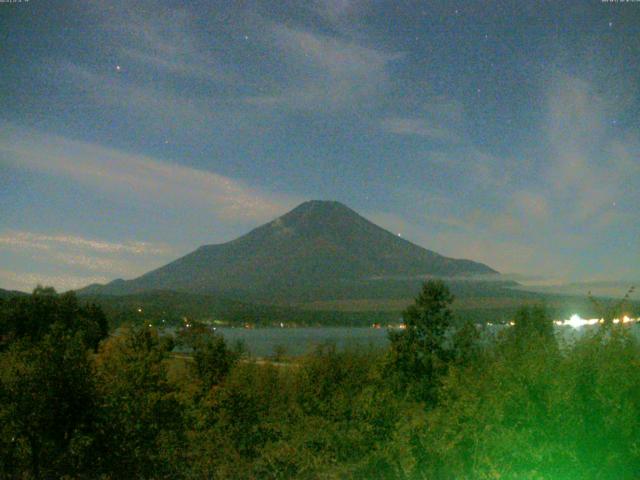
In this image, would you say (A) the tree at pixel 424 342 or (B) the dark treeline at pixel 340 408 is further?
(A) the tree at pixel 424 342

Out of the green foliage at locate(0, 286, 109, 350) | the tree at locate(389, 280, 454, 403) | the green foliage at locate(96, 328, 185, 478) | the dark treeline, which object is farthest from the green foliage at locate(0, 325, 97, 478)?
the green foliage at locate(0, 286, 109, 350)

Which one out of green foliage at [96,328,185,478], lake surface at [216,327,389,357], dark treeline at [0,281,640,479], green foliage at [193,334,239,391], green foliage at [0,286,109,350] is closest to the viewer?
dark treeline at [0,281,640,479]

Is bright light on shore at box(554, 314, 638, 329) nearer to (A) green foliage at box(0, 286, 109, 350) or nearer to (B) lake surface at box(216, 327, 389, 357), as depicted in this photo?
(B) lake surface at box(216, 327, 389, 357)

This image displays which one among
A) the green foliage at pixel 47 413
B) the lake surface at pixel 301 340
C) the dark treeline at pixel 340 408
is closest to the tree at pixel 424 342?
the dark treeline at pixel 340 408

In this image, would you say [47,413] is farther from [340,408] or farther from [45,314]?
[45,314]

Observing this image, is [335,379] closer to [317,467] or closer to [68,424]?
[317,467]

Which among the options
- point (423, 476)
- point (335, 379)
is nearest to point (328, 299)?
point (335, 379)

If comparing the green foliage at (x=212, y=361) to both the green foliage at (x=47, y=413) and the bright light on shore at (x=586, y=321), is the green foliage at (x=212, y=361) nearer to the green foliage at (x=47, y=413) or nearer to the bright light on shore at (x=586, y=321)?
the green foliage at (x=47, y=413)
